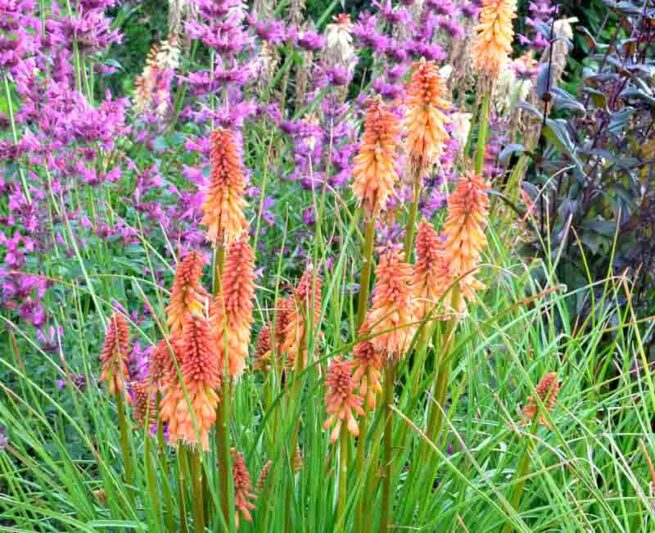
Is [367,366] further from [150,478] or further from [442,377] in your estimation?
[150,478]

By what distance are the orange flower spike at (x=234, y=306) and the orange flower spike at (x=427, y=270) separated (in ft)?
1.24

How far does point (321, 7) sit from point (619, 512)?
6770 millimetres

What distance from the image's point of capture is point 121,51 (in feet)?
29.4

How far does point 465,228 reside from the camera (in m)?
2.16

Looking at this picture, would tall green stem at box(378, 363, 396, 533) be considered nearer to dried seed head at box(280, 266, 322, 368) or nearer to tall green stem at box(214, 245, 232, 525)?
dried seed head at box(280, 266, 322, 368)

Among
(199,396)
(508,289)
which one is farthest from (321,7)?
(199,396)

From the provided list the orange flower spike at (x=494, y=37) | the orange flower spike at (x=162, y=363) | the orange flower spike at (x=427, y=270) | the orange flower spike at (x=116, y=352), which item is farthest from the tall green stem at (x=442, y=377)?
the orange flower spike at (x=494, y=37)

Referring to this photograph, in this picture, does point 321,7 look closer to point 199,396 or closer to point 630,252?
point 630,252

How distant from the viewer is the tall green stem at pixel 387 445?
2.11 meters

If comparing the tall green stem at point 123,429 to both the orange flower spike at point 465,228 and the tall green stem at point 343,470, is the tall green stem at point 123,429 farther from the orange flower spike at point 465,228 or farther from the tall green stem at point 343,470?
the orange flower spike at point 465,228

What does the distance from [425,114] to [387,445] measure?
0.76 metres

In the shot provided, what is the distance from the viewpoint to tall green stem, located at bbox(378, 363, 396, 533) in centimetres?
211

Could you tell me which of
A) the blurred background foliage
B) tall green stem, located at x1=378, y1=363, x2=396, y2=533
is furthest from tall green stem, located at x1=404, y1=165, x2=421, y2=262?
the blurred background foliage

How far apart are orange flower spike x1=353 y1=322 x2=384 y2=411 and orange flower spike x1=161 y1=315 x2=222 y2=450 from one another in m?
0.34
